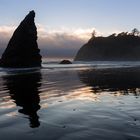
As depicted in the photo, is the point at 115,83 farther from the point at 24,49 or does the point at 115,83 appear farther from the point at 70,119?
the point at 24,49

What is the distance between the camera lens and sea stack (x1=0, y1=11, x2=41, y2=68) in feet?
214

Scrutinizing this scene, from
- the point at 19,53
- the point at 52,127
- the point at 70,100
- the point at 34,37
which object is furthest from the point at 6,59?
the point at 52,127

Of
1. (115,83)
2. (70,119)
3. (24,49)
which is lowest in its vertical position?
(115,83)

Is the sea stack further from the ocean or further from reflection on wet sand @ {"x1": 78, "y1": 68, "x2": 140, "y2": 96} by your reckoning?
the ocean

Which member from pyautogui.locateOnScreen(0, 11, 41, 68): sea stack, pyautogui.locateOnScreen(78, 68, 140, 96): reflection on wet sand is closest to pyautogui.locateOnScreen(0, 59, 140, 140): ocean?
pyautogui.locateOnScreen(78, 68, 140, 96): reflection on wet sand

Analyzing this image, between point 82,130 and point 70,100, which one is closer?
point 82,130

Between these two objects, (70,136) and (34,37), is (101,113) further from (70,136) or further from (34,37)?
(34,37)

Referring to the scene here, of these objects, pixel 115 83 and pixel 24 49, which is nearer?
pixel 115 83

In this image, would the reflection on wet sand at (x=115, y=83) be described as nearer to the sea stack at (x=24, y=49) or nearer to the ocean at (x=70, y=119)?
the ocean at (x=70, y=119)

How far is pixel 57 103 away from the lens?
44.8 ft

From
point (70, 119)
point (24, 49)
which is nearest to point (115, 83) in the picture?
point (70, 119)

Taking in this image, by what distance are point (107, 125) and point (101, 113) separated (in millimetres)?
1955

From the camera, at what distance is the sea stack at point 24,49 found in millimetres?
65125

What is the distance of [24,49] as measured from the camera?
66.8 meters
